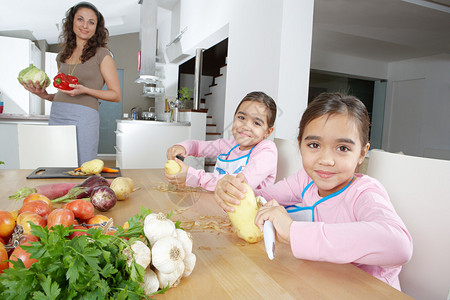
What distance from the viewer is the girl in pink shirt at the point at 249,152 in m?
1.23

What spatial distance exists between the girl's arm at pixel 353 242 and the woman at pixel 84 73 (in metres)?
1.53

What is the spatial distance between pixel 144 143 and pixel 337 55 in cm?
409

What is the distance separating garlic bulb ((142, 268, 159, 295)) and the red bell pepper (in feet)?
5.05

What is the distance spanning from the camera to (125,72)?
7.41 m

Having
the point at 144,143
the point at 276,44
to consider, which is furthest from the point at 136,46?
the point at 276,44

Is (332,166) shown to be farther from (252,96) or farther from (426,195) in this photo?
(252,96)

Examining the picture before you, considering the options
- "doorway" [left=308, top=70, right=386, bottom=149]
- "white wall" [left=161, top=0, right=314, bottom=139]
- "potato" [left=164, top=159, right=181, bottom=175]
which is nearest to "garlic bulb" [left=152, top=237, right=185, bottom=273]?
"potato" [left=164, top=159, right=181, bottom=175]

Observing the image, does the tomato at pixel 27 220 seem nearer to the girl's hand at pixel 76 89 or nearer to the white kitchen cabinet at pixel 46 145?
the girl's hand at pixel 76 89

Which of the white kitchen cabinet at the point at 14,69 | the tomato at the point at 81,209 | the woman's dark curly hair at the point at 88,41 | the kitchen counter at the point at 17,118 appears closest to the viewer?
the tomato at the point at 81,209

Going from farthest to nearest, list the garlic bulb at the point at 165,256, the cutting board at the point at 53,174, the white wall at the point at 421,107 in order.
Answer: the white wall at the point at 421,107 < the cutting board at the point at 53,174 < the garlic bulb at the point at 165,256

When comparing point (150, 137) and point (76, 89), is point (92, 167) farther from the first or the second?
point (150, 137)

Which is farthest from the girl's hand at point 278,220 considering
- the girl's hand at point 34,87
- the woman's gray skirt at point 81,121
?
the girl's hand at point 34,87

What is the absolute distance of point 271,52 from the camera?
231 centimetres

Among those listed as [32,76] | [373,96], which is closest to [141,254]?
[32,76]
